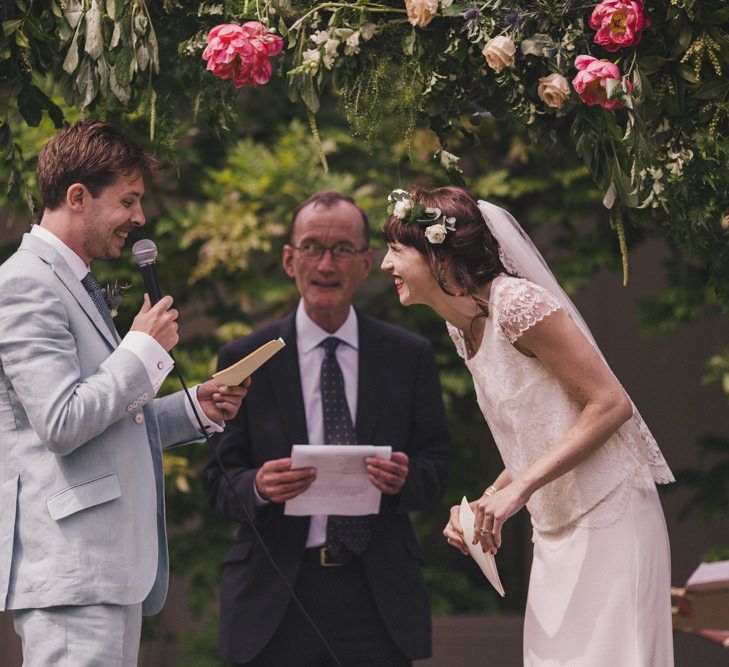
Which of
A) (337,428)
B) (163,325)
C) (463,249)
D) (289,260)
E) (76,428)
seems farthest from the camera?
(289,260)

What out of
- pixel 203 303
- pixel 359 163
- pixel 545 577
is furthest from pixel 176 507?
pixel 545 577

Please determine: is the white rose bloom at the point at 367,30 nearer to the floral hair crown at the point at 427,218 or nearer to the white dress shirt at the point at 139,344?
the floral hair crown at the point at 427,218

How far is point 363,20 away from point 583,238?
368 cm

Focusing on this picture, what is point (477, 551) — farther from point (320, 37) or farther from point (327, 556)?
point (320, 37)

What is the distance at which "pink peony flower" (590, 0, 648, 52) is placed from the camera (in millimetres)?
3232

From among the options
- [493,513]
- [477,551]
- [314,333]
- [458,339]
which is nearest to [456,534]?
[477,551]

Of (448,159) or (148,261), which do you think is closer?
(148,261)

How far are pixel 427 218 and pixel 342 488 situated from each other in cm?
106

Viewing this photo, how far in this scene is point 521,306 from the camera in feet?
11.3

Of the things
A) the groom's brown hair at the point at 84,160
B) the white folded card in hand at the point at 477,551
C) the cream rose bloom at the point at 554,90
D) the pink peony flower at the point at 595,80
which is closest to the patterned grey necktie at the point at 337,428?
the white folded card in hand at the point at 477,551

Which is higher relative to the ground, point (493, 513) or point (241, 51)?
point (241, 51)

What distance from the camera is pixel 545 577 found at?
11.8 feet

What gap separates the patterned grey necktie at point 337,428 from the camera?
4.39 m

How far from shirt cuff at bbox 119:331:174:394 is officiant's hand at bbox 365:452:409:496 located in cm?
116
